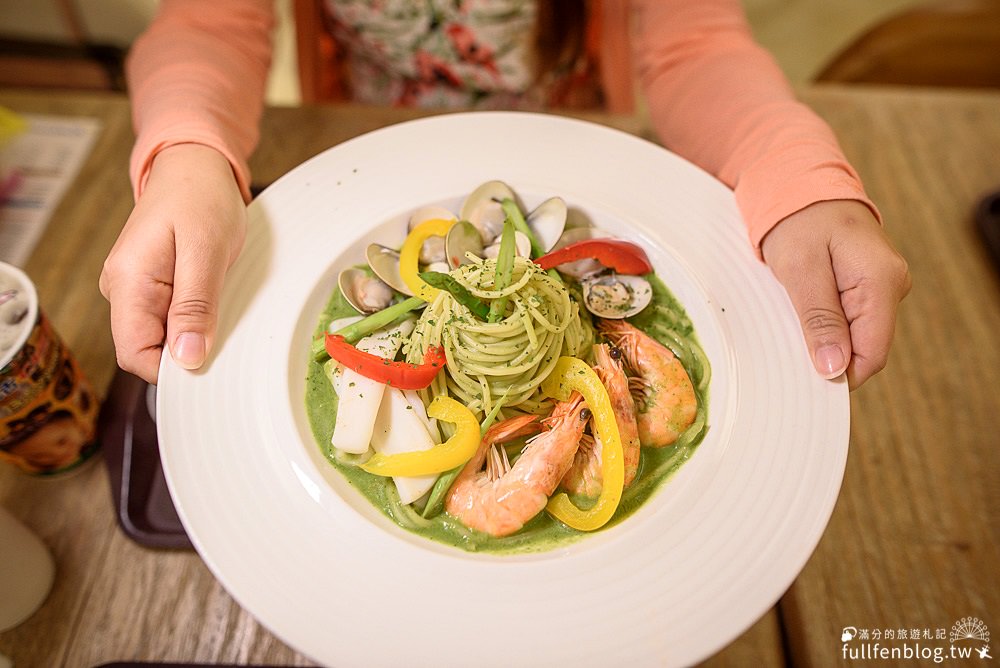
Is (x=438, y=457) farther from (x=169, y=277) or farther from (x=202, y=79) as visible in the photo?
(x=202, y=79)

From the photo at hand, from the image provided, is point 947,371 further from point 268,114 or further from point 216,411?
point 268,114

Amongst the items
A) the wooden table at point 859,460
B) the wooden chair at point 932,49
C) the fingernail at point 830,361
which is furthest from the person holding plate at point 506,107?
the wooden chair at point 932,49

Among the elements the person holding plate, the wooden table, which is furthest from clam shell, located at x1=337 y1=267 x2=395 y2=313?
the wooden table

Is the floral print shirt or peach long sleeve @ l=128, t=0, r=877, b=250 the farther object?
the floral print shirt

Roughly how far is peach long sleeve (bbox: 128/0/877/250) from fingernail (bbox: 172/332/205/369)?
0.51m

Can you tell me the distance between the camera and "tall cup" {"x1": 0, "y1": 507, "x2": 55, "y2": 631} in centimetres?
143

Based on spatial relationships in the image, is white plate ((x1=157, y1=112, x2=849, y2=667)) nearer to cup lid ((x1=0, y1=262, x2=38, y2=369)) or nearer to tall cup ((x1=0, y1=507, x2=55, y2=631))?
cup lid ((x1=0, y1=262, x2=38, y2=369))

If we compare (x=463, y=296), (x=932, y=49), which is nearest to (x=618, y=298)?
(x=463, y=296)

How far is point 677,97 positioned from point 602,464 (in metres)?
1.27

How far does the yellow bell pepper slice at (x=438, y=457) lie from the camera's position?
136cm

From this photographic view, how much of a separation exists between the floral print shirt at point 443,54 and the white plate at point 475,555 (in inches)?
39.4

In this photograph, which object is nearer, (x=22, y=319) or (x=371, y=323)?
(x=22, y=319)

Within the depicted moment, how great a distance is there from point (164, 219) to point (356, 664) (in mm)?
1002

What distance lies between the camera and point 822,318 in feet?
4.73
